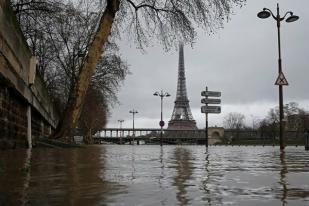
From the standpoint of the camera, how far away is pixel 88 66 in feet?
64.4

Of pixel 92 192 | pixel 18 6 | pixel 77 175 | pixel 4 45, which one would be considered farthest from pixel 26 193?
pixel 18 6

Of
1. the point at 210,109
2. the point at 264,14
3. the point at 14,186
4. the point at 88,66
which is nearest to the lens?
the point at 14,186

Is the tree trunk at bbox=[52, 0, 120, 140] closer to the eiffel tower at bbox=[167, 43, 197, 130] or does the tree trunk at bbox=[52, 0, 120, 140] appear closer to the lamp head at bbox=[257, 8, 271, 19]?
the lamp head at bbox=[257, 8, 271, 19]

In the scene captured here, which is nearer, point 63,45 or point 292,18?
point 292,18

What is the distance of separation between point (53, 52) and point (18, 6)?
1503 cm

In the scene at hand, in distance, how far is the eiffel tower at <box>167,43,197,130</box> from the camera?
125m

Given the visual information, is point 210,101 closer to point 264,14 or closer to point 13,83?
point 264,14

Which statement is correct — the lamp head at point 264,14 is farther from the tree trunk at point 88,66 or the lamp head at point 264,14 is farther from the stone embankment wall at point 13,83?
the stone embankment wall at point 13,83

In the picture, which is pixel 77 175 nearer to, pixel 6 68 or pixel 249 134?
pixel 6 68

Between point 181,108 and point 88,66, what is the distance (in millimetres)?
106898

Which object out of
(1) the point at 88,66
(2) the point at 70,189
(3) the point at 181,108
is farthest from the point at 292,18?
(3) the point at 181,108

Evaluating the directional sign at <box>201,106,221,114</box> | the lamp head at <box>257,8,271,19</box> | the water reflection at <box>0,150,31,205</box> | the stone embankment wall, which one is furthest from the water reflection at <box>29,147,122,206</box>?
the directional sign at <box>201,106,221,114</box>

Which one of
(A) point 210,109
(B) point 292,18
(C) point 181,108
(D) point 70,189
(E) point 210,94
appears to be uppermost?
(C) point 181,108

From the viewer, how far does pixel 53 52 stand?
41.0m
